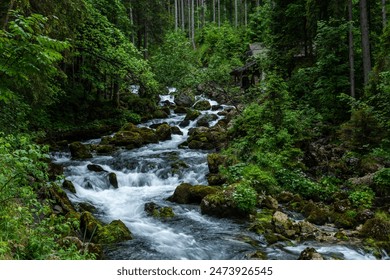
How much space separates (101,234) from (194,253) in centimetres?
235

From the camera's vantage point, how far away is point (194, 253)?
839 cm

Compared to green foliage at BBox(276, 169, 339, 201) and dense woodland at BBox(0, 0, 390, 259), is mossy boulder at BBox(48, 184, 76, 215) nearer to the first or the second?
dense woodland at BBox(0, 0, 390, 259)

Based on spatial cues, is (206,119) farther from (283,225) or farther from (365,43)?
(283,225)

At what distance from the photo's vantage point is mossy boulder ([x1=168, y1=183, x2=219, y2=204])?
1177 centimetres

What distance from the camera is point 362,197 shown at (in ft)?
36.0

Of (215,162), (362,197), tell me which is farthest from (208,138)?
(362,197)

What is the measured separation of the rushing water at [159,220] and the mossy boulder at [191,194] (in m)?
0.36

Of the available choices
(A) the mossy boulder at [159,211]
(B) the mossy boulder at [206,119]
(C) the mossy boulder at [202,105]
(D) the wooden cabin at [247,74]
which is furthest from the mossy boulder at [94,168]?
(D) the wooden cabin at [247,74]

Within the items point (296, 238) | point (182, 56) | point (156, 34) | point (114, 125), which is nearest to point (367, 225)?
point (296, 238)

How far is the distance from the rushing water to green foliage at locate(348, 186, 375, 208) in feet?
9.43

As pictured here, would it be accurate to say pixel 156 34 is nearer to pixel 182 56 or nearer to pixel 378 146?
pixel 182 56

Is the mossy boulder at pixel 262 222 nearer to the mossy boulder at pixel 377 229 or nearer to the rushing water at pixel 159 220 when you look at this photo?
the rushing water at pixel 159 220

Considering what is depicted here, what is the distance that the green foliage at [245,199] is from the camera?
10430 millimetres

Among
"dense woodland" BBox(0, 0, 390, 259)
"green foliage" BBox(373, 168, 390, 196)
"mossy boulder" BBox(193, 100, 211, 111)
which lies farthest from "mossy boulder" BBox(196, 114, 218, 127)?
"green foliage" BBox(373, 168, 390, 196)
